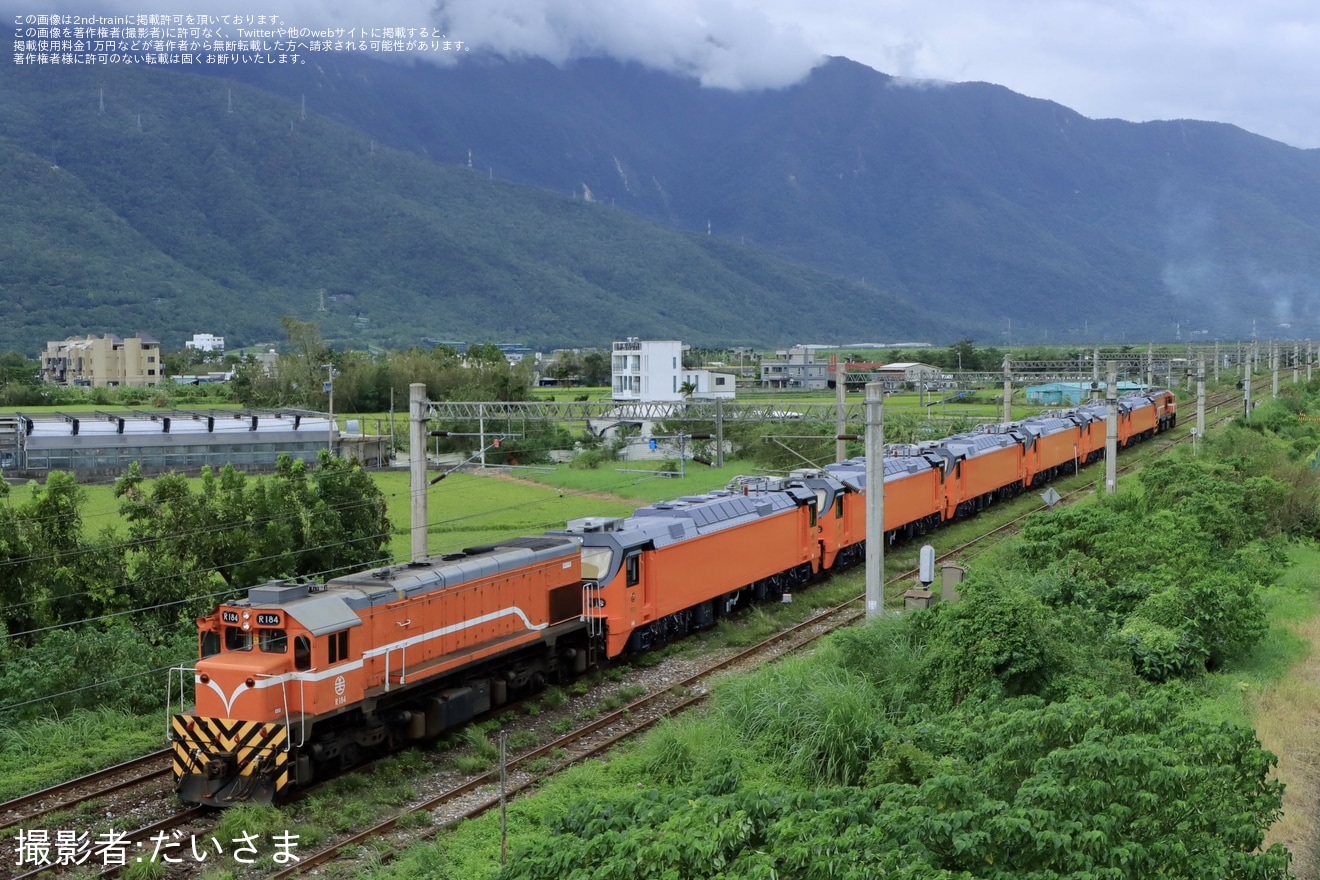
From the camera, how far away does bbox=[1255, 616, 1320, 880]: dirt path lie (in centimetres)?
1448

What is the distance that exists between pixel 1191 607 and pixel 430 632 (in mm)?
14120

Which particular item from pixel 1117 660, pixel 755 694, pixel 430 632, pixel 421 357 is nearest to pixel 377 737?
pixel 430 632

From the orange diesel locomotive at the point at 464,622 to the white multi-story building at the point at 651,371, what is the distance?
60.1m

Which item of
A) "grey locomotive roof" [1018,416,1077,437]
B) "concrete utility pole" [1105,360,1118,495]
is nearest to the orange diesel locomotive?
"concrete utility pole" [1105,360,1118,495]

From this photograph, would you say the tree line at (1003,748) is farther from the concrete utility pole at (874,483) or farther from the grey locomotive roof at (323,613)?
the grey locomotive roof at (323,613)

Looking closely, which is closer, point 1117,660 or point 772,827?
point 772,827

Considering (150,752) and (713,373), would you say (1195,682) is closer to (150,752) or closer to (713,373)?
(150,752)

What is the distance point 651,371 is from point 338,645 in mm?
79832

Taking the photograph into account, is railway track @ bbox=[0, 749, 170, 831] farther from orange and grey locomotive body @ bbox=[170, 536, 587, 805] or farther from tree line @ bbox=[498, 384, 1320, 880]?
tree line @ bbox=[498, 384, 1320, 880]

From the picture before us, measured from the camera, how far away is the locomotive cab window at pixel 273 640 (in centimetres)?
1777

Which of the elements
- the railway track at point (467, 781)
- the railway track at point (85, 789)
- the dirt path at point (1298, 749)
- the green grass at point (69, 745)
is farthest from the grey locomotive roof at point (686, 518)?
the dirt path at point (1298, 749)

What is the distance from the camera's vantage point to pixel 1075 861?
33.1ft

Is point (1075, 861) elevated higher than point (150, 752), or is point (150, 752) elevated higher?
point (1075, 861)

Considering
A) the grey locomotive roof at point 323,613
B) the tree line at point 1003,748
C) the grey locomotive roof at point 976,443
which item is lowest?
the tree line at point 1003,748
